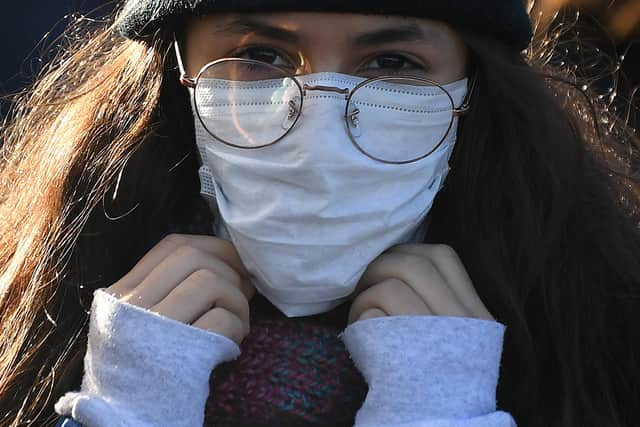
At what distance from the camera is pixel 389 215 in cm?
204

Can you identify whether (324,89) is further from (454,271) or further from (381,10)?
(454,271)

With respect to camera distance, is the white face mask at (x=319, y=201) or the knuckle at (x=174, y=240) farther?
A: the knuckle at (x=174, y=240)

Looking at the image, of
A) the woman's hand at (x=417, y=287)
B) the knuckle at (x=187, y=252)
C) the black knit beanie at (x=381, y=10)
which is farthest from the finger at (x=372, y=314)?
the black knit beanie at (x=381, y=10)

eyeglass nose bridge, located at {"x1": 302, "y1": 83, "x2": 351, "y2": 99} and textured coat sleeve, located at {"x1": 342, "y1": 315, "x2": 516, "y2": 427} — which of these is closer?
textured coat sleeve, located at {"x1": 342, "y1": 315, "x2": 516, "y2": 427}

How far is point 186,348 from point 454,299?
0.53 m

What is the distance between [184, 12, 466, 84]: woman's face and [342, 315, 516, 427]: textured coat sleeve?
52 centimetres

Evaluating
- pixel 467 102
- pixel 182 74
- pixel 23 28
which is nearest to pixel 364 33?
pixel 467 102

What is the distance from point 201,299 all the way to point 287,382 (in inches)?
9.7

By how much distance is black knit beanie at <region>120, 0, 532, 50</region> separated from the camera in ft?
→ 6.42

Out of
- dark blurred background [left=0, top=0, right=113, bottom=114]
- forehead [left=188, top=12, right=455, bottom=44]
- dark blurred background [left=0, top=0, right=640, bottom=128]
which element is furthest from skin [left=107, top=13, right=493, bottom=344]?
dark blurred background [left=0, top=0, right=113, bottom=114]

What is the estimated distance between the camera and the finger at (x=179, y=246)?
6.75ft

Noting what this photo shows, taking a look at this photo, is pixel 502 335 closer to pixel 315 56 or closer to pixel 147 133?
pixel 315 56

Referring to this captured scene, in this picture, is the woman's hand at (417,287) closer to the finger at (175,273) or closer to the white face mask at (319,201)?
the white face mask at (319,201)

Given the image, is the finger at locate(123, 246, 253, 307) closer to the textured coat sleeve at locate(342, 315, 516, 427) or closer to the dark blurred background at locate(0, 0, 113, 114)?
the textured coat sleeve at locate(342, 315, 516, 427)
